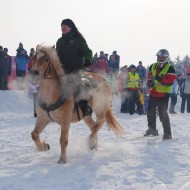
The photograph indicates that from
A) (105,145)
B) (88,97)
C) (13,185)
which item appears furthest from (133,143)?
(13,185)

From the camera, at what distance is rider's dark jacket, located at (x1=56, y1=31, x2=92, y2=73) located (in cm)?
712

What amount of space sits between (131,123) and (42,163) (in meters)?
7.40

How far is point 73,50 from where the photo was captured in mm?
7121

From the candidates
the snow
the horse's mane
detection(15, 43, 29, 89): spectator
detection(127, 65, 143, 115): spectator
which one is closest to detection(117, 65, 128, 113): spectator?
detection(127, 65, 143, 115): spectator

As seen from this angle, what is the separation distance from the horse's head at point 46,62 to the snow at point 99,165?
4.98ft

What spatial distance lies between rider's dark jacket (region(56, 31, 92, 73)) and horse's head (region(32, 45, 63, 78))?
563mm

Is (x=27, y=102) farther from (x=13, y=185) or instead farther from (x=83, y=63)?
(x=13, y=185)

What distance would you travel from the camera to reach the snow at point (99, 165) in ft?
17.3

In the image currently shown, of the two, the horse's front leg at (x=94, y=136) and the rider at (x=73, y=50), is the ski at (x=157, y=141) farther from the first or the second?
the rider at (x=73, y=50)

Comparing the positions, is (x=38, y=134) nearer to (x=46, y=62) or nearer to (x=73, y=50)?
(x=46, y=62)

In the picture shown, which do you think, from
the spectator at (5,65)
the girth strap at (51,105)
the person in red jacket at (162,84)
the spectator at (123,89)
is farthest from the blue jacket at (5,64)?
the girth strap at (51,105)

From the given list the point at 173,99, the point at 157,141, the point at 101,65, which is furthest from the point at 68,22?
the point at 173,99

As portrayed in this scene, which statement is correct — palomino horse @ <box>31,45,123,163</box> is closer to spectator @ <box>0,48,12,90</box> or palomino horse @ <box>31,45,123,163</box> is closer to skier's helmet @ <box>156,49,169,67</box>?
skier's helmet @ <box>156,49,169,67</box>

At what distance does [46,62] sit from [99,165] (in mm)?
1906
